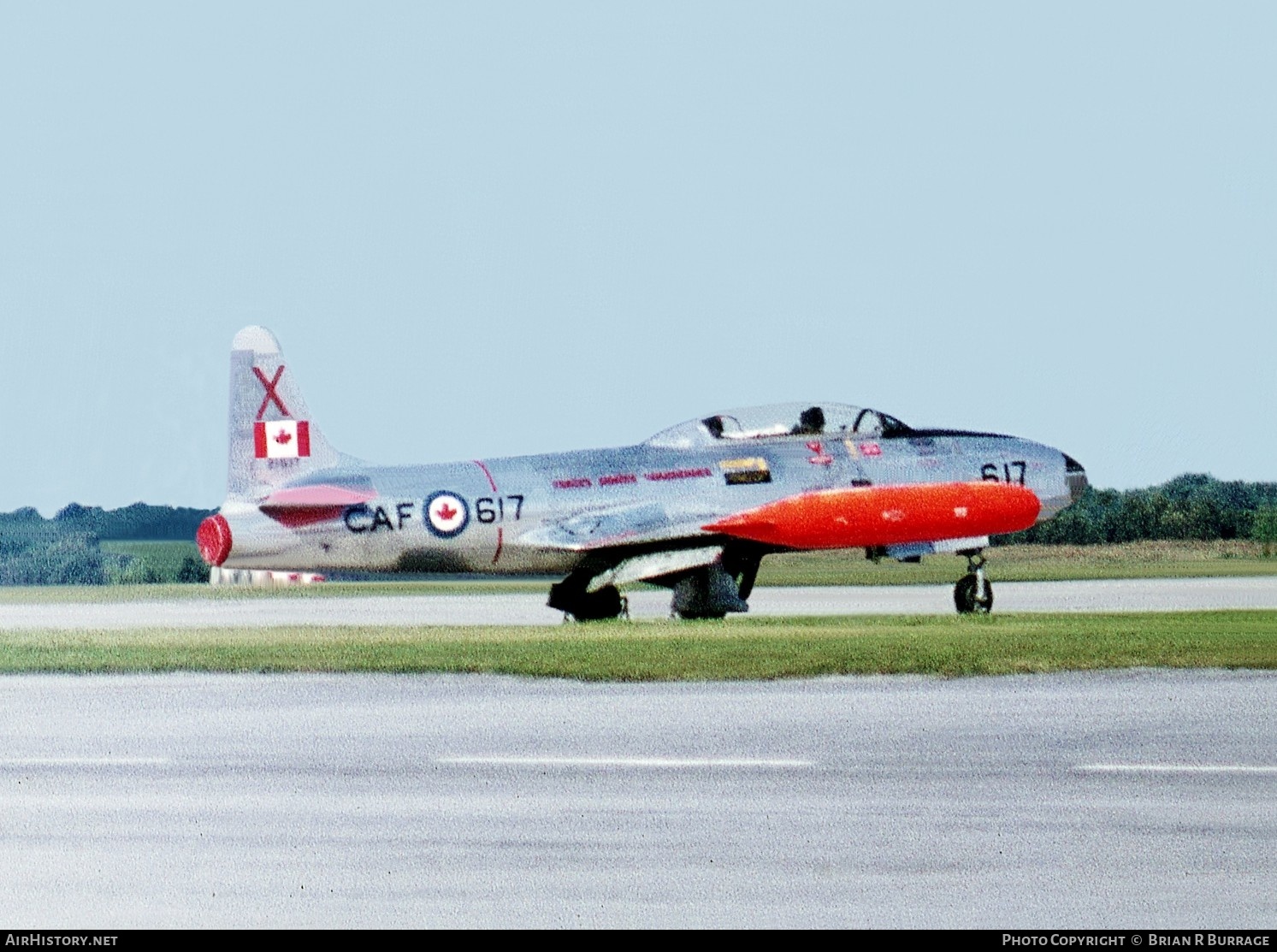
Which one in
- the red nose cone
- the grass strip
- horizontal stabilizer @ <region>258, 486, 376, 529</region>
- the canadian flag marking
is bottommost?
the grass strip

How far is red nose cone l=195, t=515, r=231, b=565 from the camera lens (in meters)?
31.0

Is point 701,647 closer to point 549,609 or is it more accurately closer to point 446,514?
point 446,514

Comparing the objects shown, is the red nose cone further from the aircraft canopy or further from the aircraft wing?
the aircraft canopy

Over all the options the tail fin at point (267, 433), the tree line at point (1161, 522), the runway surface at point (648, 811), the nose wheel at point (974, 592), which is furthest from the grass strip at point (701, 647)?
the tree line at point (1161, 522)

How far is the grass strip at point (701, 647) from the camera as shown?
21.5m

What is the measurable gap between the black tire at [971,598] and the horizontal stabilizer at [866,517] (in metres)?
0.80

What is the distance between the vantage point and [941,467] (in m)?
33.2

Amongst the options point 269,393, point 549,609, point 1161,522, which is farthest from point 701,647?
point 1161,522

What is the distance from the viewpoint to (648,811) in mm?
11406

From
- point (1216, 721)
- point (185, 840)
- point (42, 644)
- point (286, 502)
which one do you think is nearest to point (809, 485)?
point (286, 502)

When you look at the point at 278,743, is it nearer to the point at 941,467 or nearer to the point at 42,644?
the point at 42,644

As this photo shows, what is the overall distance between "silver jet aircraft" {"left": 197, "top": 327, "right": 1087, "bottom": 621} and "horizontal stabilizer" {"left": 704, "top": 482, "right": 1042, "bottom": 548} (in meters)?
0.03

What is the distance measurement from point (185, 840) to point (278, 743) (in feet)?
14.8

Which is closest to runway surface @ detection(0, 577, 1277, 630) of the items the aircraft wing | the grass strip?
the aircraft wing
